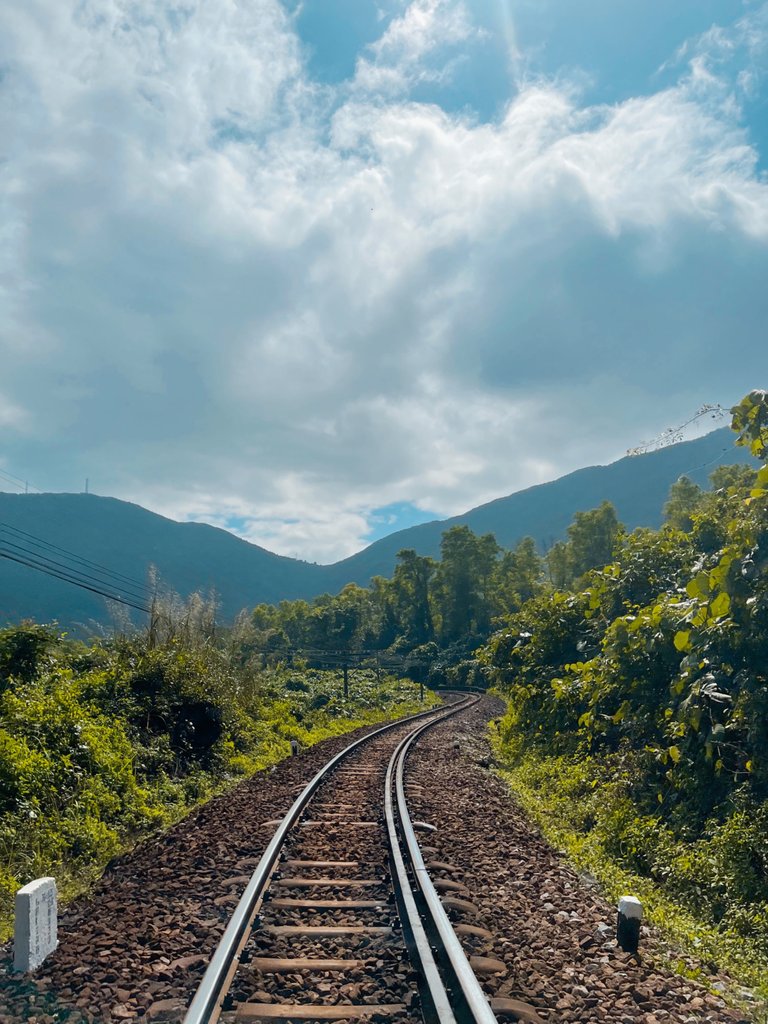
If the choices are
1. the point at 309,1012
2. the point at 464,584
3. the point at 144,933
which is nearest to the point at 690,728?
the point at 309,1012

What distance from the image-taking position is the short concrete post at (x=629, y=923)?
4.94 meters

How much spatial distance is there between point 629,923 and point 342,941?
2.08 metres

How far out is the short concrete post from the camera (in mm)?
4941

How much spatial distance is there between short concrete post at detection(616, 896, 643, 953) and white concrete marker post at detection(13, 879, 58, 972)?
13.4 feet

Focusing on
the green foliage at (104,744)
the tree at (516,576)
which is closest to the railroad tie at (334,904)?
the green foliage at (104,744)

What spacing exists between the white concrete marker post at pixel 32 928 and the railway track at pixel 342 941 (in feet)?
4.06

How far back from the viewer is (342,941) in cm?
498

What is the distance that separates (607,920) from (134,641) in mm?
11378

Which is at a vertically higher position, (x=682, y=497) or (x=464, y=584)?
(x=682, y=497)

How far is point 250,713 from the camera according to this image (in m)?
21.3

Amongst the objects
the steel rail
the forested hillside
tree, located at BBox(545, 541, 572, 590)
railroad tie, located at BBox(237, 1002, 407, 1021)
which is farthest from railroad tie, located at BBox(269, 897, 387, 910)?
tree, located at BBox(545, 541, 572, 590)

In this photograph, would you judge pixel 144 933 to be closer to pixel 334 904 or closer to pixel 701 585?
pixel 334 904

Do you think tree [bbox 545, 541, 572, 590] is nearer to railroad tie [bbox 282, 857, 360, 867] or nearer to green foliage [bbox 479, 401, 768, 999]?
green foliage [bbox 479, 401, 768, 999]

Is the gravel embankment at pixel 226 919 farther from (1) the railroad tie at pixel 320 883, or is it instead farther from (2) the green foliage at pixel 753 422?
(2) the green foliage at pixel 753 422
